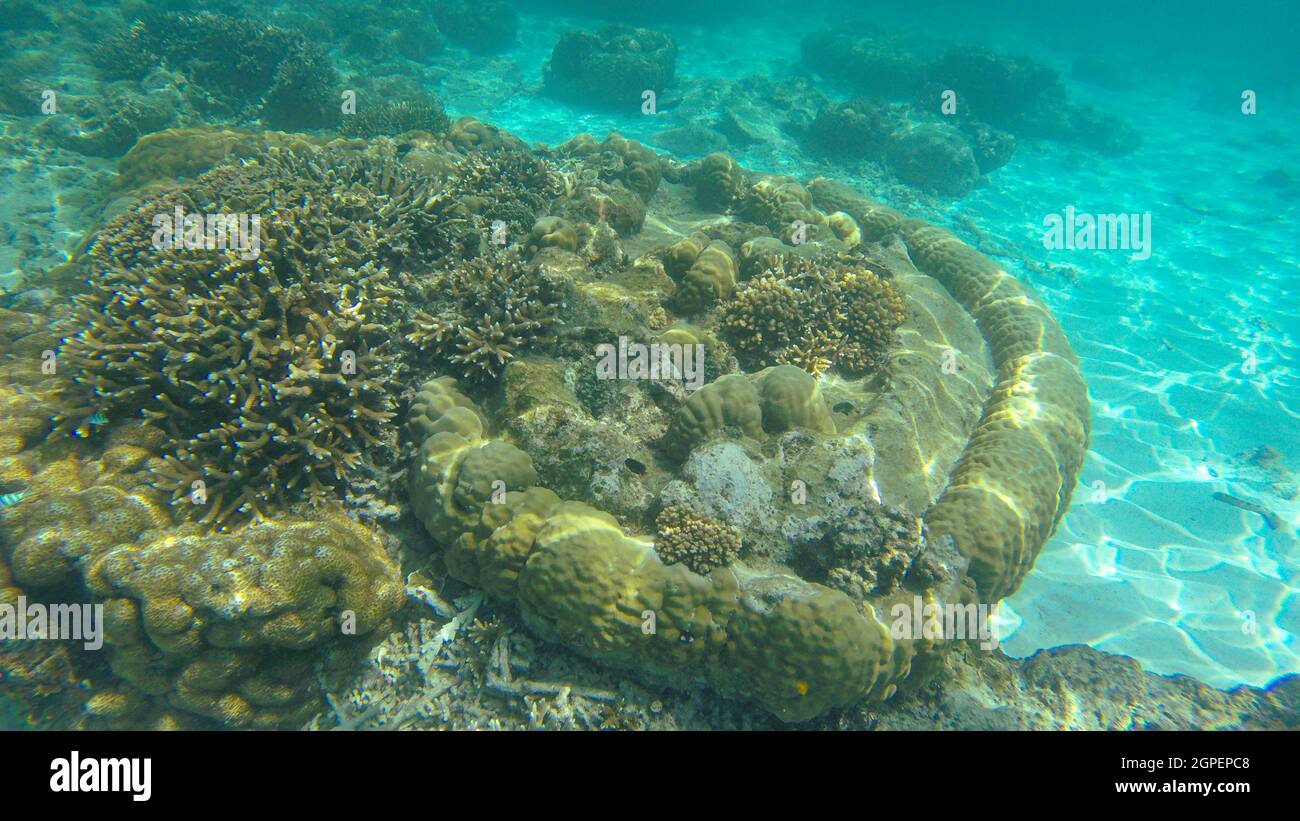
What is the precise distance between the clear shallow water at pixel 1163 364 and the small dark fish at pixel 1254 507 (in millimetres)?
138

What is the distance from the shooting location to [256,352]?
4730mm

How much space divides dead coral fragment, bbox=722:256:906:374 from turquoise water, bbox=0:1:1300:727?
388cm

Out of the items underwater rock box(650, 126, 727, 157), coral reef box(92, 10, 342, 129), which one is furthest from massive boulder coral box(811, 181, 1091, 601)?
Answer: coral reef box(92, 10, 342, 129)

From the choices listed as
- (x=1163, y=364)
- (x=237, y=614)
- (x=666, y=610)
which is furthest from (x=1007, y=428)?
(x=1163, y=364)

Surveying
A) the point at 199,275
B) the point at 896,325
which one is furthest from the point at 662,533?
the point at 199,275

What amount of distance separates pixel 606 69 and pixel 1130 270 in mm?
18039

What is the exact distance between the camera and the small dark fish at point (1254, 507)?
8.33 metres

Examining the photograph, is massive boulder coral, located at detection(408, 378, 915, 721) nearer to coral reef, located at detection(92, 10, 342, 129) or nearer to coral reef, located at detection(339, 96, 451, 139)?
coral reef, located at detection(339, 96, 451, 139)

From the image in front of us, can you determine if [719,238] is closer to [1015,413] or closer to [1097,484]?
[1015,413]

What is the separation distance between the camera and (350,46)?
19.8 meters

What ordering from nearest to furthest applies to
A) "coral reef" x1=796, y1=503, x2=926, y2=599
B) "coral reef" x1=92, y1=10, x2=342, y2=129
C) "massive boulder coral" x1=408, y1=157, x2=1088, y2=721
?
1. "massive boulder coral" x1=408, y1=157, x2=1088, y2=721
2. "coral reef" x1=796, y1=503, x2=926, y2=599
3. "coral reef" x1=92, y1=10, x2=342, y2=129

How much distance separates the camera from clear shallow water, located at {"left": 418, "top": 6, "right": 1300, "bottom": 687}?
6801mm

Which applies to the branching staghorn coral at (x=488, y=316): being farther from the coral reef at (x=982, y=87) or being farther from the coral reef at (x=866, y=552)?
the coral reef at (x=982, y=87)

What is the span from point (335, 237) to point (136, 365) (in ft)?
7.23
